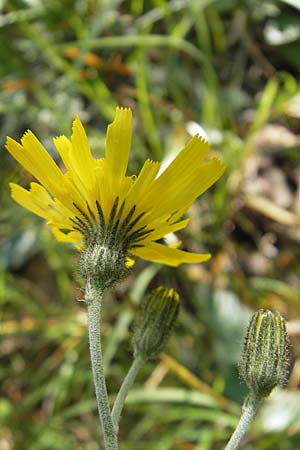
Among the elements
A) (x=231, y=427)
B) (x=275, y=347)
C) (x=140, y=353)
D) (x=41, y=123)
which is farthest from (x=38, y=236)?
(x=275, y=347)

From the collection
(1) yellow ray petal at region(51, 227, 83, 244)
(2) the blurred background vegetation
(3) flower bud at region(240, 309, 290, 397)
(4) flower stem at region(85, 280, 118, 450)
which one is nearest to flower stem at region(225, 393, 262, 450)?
(3) flower bud at region(240, 309, 290, 397)

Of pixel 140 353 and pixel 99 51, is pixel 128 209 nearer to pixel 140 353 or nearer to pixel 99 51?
pixel 140 353

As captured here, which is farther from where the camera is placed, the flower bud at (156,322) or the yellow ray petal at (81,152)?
the flower bud at (156,322)

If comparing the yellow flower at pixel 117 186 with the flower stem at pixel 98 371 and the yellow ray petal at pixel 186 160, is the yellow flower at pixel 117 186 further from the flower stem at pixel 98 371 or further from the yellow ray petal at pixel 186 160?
the flower stem at pixel 98 371

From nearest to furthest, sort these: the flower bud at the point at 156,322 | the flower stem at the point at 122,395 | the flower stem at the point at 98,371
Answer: the flower stem at the point at 98,371
the flower stem at the point at 122,395
the flower bud at the point at 156,322

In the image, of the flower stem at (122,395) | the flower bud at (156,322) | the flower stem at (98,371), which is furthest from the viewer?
the flower bud at (156,322)

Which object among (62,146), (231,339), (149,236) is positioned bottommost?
(231,339)

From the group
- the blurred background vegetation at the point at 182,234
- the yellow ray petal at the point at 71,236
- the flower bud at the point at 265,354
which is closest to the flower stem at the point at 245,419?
the flower bud at the point at 265,354

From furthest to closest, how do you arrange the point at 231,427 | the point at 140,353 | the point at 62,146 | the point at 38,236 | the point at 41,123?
the point at 41,123, the point at 38,236, the point at 231,427, the point at 140,353, the point at 62,146
